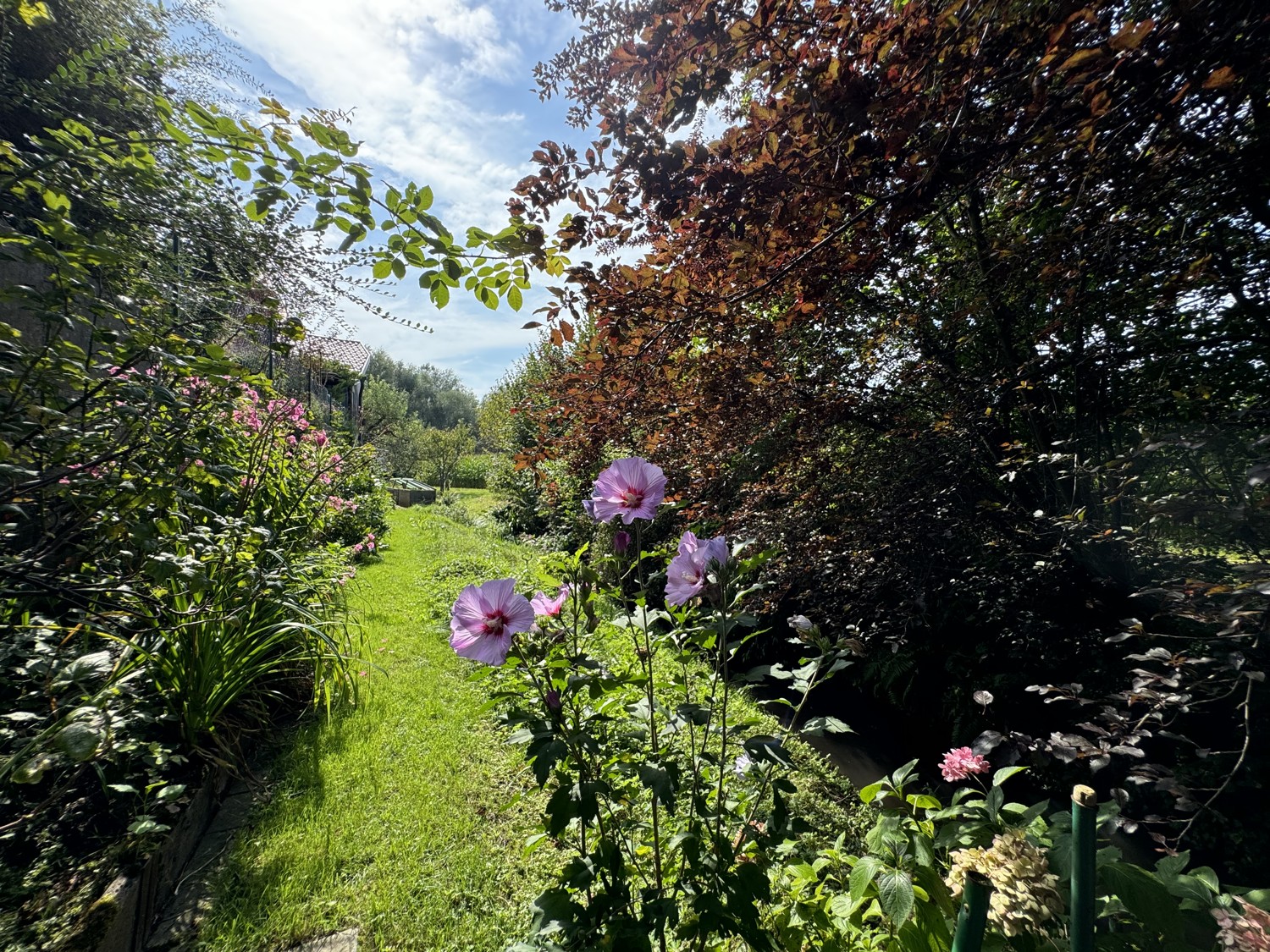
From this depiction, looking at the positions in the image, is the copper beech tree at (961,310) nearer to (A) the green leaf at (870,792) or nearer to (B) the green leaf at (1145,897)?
(B) the green leaf at (1145,897)

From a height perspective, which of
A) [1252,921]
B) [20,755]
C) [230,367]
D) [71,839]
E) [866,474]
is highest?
[866,474]

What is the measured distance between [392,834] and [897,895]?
84.9 inches

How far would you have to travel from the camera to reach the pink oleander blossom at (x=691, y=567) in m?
1.13

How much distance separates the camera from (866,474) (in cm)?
283

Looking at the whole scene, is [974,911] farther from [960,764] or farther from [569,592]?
[960,764]

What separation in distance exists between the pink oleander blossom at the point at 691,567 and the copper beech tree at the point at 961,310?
2.97 ft

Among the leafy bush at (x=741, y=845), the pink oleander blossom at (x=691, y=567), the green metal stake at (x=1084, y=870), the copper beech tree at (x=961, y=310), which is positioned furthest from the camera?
the copper beech tree at (x=961, y=310)

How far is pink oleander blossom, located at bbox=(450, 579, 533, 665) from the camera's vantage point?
103 centimetres

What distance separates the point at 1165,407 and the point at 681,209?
272 cm

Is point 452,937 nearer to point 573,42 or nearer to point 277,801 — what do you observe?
point 277,801

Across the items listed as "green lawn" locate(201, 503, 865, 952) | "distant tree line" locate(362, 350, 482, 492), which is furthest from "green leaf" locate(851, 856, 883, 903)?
"distant tree line" locate(362, 350, 482, 492)

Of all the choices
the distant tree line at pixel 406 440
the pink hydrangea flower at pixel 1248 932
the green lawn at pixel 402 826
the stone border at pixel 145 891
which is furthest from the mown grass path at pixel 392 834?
the distant tree line at pixel 406 440

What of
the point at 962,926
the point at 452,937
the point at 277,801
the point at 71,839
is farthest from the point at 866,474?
the point at 71,839

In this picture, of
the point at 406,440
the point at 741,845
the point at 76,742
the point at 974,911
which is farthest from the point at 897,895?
the point at 406,440
